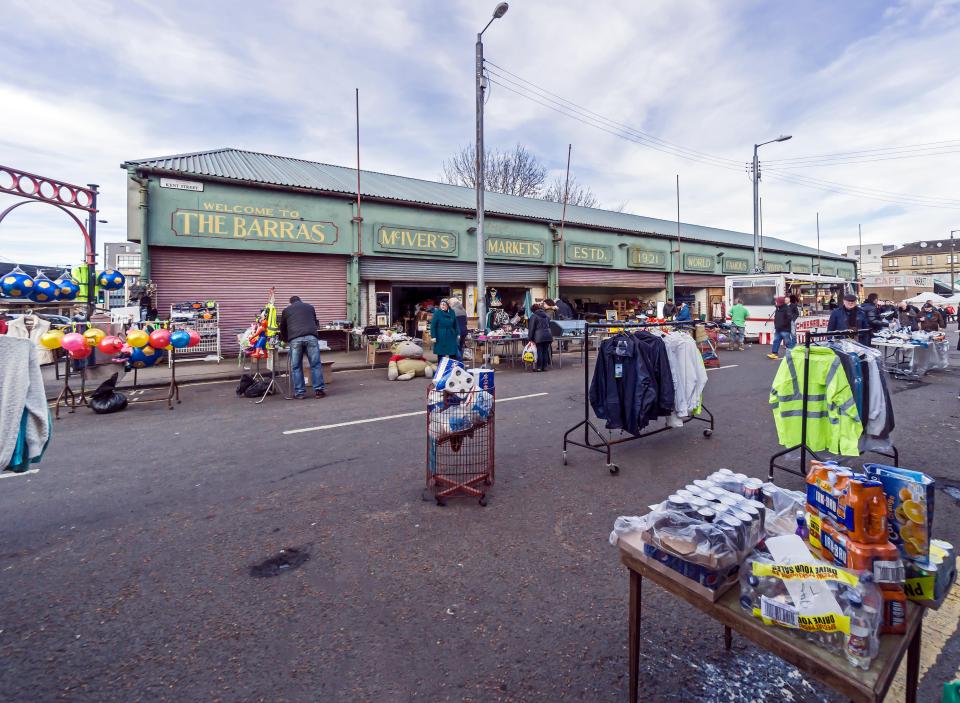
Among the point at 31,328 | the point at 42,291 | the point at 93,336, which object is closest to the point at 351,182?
the point at 42,291

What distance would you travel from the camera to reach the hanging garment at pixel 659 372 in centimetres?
527

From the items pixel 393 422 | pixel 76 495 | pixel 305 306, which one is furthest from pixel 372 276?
pixel 76 495

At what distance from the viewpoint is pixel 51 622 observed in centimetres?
273

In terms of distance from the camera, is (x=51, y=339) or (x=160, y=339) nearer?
(x=51, y=339)

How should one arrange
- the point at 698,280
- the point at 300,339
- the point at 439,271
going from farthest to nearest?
the point at 698,280 < the point at 439,271 < the point at 300,339

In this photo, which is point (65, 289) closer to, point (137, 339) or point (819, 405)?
point (137, 339)

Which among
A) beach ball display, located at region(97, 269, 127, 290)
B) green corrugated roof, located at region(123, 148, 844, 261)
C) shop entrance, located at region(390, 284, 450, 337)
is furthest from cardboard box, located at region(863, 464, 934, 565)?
shop entrance, located at region(390, 284, 450, 337)

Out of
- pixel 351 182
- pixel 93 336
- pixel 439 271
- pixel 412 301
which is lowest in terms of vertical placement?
pixel 93 336

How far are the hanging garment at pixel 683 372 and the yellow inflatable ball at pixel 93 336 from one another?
8.55 m

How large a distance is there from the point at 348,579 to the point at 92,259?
535 inches

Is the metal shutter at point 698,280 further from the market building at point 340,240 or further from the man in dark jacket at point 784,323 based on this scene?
the man in dark jacket at point 784,323

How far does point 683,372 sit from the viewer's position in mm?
5586

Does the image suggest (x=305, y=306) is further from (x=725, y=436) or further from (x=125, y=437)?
(x=725, y=436)

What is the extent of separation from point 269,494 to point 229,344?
12.1 m
